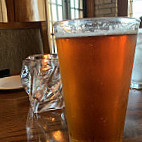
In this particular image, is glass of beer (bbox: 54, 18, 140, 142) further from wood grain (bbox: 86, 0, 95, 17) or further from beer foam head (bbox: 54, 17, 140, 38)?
wood grain (bbox: 86, 0, 95, 17)

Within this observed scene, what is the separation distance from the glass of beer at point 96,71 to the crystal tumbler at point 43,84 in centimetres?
19

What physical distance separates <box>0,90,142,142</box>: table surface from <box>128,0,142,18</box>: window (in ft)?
11.2

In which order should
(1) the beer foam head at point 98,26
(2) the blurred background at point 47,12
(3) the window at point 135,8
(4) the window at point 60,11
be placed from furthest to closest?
(3) the window at point 135,8 < (4) the window at point 60,11 < (2) the blurred background at point 47,12 < (1) the beer foam head at point 98,26

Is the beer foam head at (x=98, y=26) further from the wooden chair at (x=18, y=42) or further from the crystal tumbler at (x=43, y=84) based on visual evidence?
the wooden chair at (x=18, y=42)

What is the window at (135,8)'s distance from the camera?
11.8 ft

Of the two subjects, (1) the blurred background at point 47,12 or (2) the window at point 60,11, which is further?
(2) the window at point 60,11

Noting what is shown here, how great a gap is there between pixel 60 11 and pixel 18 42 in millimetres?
2289

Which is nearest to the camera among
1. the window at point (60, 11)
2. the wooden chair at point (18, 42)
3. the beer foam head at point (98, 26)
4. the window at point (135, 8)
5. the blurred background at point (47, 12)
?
the beer foam head at point (98, 26)

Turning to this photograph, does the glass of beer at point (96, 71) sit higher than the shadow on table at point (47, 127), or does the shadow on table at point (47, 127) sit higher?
the glass of beer at point (96, 71)

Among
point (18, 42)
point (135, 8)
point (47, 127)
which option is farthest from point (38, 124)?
point (135, 8)

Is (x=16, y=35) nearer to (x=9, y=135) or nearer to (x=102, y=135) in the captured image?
(x=9, y=135)

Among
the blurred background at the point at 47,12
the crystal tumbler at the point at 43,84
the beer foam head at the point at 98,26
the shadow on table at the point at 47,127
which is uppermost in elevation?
the blurred background at the point at 47,12

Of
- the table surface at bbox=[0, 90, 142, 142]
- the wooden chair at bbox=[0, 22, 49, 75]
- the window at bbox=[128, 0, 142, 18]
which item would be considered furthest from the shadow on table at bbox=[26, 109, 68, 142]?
the window at bbox=[128, 0, 142, 18]

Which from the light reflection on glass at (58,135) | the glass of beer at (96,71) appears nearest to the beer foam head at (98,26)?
the glass of beer at (96,71)
